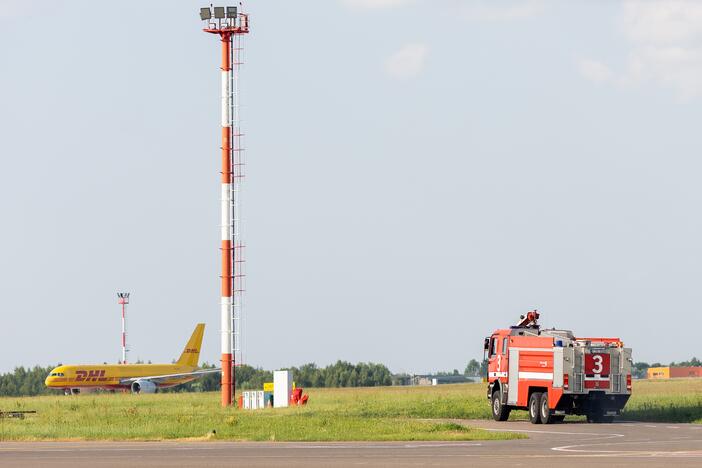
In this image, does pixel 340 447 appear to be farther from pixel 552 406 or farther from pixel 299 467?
pixel 552 406

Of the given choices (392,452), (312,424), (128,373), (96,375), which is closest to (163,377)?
(128,373)

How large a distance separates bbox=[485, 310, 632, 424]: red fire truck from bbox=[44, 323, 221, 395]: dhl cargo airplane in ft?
227

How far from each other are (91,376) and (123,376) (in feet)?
11.5

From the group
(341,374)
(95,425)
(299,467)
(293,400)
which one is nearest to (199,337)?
(341,374)

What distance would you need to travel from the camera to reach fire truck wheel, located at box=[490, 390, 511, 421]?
50.1 metres

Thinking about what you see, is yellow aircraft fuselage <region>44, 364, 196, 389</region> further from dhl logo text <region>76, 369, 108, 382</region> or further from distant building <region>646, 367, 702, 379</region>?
distant building <region>646, 367, 702, 379</region>


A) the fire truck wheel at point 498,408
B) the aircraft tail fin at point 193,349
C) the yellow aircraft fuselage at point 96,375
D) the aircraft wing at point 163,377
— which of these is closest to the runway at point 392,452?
the fire truck wheel at point 498,408

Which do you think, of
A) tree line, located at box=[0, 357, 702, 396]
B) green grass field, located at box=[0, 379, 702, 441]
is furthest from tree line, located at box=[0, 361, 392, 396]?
green grass field, located at box=[0, 379, 702, 441]

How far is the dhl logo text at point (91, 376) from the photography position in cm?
11219

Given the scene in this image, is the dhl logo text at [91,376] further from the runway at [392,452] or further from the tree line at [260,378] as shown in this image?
the runway at [392,452]

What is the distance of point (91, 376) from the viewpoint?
11281cm

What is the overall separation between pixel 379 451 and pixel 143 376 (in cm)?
8743

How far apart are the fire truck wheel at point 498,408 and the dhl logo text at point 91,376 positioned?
66919 mm

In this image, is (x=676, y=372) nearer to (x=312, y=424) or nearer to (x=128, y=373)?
(x=128, y=373)
